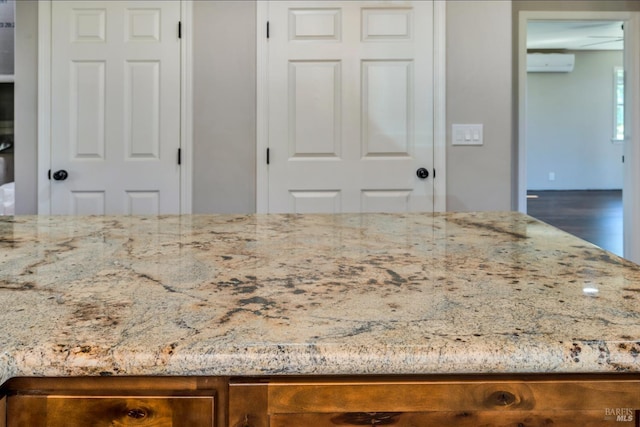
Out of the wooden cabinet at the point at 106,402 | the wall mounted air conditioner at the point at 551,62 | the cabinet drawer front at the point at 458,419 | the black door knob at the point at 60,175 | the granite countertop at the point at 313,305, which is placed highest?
the wall mounted air conditioner at the point at 551,62

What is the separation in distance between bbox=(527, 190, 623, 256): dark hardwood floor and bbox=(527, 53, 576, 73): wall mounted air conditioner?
7.17 feet

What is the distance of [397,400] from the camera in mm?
628

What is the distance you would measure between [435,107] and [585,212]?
5.53m

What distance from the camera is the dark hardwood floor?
6086mm

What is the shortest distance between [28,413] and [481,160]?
2972 mm

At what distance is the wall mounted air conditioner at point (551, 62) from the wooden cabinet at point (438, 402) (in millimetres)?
10230

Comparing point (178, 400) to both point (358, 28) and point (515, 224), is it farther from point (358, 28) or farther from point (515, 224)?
point (358, 28)

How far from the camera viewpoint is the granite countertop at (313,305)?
0.61 m

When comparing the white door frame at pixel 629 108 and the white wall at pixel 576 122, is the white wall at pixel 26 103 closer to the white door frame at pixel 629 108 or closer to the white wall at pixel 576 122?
the white door frame at pixel 629 108

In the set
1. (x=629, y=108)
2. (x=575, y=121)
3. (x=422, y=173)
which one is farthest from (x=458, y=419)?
(x=575, y=121)

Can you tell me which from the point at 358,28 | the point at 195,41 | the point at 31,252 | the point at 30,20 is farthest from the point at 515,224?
the point at 30,20

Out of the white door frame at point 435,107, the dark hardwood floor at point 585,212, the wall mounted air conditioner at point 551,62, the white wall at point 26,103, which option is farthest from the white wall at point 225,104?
the wall mounted air conditioner at point 551,62

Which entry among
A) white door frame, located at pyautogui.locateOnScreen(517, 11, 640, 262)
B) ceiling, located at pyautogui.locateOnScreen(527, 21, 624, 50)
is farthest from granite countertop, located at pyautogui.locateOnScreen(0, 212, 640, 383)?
ceiling, located at pyautogui.locateOnScreen(527, 21, 624, 50)

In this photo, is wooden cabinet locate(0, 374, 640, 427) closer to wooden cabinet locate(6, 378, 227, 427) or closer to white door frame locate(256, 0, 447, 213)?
wooden cabinet locate(6, 378, 227, 427)
